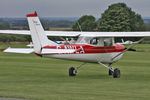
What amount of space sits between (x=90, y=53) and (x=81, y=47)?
59 centimetres

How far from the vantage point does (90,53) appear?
19.5 metres

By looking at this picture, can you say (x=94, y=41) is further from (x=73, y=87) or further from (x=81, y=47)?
(x=73, y=87)

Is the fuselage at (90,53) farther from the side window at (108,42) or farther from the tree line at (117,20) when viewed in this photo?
the tree line at (117,20)

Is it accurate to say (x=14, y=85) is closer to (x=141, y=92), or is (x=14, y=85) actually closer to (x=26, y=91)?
(x=26, y=91)

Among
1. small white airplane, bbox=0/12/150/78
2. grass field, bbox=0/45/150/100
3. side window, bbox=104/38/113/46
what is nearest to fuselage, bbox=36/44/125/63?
small white airplane, bbox=0/12/150/78

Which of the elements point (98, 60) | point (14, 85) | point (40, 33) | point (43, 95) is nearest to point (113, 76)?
point (98, 60)

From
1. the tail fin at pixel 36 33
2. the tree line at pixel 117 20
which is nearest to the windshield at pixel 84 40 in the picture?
the tail fin at pixel 36 33

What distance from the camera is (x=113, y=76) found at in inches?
781

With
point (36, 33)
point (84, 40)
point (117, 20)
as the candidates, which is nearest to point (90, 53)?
point (84, 40)

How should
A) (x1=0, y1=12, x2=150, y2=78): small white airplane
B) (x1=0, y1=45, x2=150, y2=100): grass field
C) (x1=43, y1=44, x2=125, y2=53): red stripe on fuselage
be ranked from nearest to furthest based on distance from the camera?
(x1=0, y1=45, x2=150, y2=100): grass field < (x1=0, y1=12, x2=150, y2=78): small white airplane < (x1=43, y1=44, x2=125, y2=53): red stripe on fuselage

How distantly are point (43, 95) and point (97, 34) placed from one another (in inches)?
241

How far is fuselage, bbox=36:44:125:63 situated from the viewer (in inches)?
728

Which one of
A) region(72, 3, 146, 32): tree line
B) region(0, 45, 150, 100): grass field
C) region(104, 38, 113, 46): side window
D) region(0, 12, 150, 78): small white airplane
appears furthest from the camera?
region(72, 3, 146, 32): tree line

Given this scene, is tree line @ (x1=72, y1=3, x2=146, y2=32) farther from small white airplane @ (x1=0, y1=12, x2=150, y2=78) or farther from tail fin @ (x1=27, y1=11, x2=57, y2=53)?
tail fin @ (x1=27, y1=11, x2=57, y2=53)
